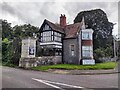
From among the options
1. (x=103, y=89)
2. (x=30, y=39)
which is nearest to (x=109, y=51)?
(x=30, y=39)

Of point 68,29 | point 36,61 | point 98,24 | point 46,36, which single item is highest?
point 98,24

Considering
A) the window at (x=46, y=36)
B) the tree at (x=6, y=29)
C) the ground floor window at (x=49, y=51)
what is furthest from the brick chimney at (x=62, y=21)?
the tree at (x=6, y=29)

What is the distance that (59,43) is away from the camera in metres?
35.7

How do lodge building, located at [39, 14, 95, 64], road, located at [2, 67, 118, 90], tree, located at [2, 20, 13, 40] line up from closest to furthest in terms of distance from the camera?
1. road, located at [2, 67, 118, 90]
2. lodge building, located at [39, 14, 95, 64]
3. tree, located at [2, 20, 13, 40]

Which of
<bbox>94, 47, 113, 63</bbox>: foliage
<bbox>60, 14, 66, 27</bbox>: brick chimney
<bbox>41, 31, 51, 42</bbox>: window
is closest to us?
<bbox>41, 31, 51, 42</bbox>: window

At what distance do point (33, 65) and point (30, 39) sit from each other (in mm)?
4199

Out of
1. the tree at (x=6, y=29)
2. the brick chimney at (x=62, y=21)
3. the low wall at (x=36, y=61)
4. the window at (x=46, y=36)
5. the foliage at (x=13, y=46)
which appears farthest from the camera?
the tree at (x=6, y=29)

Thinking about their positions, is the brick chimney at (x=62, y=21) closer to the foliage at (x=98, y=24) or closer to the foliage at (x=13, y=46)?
the foliage at (x=13, y=46)

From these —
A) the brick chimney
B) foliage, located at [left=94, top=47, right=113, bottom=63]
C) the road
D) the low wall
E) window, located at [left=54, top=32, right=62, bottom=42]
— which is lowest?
the road

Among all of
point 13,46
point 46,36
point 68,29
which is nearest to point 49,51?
point 46,36

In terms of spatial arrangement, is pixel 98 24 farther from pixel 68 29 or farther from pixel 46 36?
pixel 46 36

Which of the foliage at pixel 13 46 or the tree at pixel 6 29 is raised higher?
the tree at pixel 6 29

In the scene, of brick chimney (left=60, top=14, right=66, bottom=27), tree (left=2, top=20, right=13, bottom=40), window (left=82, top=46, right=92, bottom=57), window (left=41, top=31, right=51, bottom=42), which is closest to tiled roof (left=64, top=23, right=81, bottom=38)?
brick chimney (left=60, top=14, right=66, bottom=27)

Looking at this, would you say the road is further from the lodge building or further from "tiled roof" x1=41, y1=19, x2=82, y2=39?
"tiled roof" x1=41, y1=19, x2=82, y2=39
